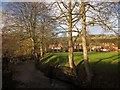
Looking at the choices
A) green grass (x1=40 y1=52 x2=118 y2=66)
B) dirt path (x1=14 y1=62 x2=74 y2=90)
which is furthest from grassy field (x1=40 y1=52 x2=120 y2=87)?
dirt path (x1=14 y1=62 x2=74 y2=90)

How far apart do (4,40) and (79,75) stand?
3.24m

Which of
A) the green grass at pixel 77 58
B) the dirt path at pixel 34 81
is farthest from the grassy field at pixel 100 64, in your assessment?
the dirt path at pixel 34 81

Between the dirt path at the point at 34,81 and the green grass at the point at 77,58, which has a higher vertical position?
the green grass at the point at 77,58

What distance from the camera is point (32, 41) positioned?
9422mm

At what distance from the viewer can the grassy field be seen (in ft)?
21.4

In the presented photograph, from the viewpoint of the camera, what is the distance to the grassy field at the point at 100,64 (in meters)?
6.52

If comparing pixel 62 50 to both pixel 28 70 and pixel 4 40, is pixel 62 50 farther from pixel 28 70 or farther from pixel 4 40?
pixel 4 40

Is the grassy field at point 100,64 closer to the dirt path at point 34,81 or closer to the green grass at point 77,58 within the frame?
the green grass at point 77,58

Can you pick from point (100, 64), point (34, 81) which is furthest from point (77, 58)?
point (34, 81)

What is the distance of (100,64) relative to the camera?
8.77 m

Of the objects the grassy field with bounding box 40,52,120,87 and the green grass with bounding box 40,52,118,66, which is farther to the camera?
the green grass with bounding box 40,52,118,66

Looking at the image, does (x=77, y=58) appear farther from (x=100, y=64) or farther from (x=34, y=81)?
(x=34, y=81)

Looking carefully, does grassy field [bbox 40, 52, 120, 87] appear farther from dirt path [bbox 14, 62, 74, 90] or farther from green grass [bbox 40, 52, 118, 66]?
dirt path [bbox 14, 62, 74, 90]

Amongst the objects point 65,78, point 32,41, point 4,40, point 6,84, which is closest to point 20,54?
point 32,41
